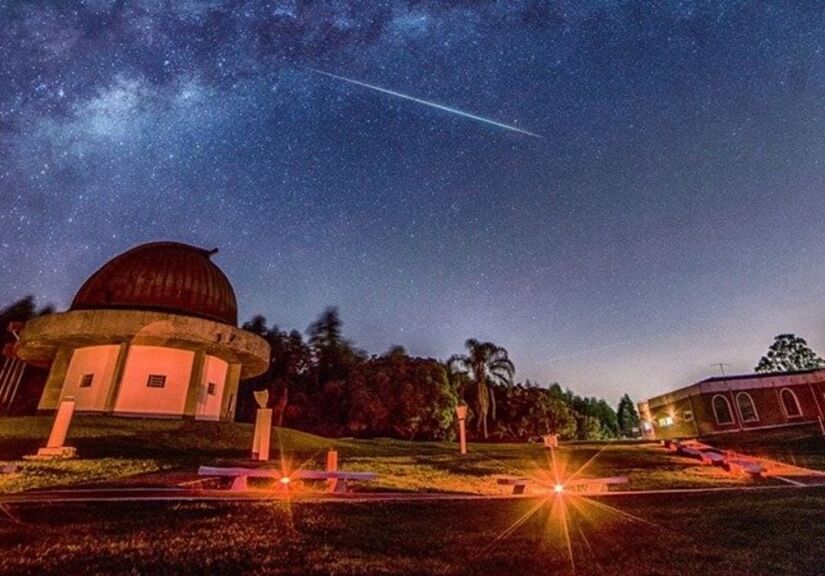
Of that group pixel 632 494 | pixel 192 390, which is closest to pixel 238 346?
pixel 192 390

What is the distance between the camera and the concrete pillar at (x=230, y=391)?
3028 centimetres

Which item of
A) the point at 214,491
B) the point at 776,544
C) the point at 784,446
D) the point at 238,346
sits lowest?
the point at 776,544

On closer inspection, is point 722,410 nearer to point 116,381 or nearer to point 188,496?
point 188,496

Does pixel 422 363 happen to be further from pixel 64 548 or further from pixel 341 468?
pixel 64 548

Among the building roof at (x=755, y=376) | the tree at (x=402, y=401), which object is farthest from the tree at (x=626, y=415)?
the tree at (x=402, y=401)

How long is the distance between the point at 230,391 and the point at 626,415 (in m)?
121

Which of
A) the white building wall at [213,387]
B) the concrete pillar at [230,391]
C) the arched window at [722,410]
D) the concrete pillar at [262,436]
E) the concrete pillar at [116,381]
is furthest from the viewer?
the arched window at [722,410]

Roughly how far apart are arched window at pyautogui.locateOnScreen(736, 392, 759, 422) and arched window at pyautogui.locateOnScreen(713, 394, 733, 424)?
77 cm

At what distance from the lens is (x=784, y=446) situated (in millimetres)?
23875

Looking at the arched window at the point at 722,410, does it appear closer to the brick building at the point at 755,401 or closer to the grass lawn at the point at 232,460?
the brick building at the point at 755,401

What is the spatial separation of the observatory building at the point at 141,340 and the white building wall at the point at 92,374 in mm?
55

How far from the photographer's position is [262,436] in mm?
14773

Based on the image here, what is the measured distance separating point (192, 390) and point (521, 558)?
25.1m

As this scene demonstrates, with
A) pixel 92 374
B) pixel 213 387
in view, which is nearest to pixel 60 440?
pixel 92 374
